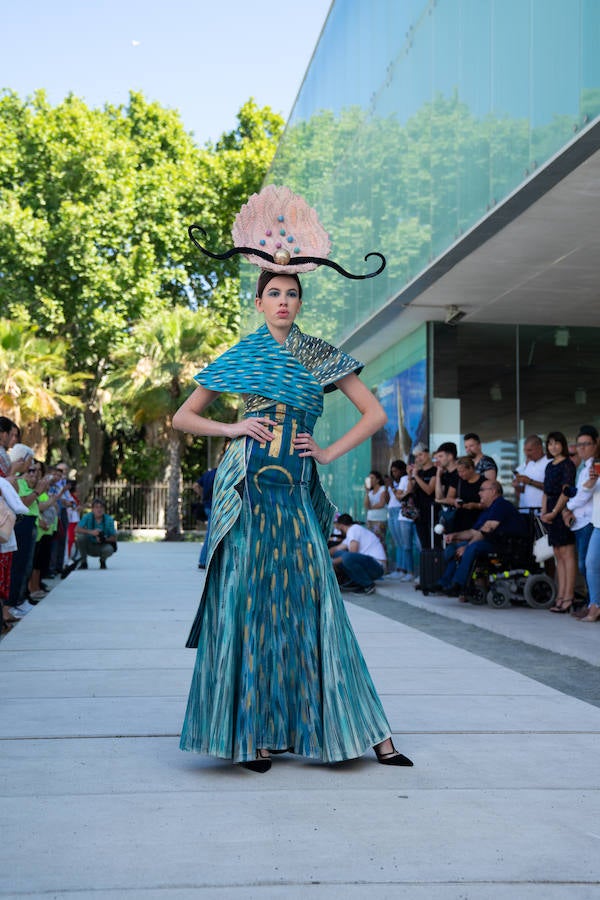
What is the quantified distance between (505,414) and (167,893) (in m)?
13.4

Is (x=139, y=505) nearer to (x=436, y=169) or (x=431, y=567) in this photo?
(x=436, y=169)

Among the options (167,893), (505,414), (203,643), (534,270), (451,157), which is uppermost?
(451,157)

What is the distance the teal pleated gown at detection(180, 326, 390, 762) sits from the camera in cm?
410

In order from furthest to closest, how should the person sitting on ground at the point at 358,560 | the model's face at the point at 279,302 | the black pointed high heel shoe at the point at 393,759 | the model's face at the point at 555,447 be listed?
the person sitting on ground at the point at 358,560
the model's face at the point at 555,447
the model's face at the point at 279,302
the black pointed high heel shoe at the point at 393,759

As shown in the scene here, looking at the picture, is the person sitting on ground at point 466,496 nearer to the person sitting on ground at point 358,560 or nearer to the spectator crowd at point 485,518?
the spectator crowd at point 485,518

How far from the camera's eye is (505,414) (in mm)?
15734

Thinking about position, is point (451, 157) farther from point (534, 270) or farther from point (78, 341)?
point (78, 341)

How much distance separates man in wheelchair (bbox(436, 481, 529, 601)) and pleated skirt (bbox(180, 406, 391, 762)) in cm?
687

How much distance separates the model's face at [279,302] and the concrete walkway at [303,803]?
1.66m

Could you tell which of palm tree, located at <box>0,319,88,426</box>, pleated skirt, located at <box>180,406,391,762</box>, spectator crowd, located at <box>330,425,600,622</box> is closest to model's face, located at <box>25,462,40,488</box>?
spectator crowd, located at <box>330,425,600,622</box>

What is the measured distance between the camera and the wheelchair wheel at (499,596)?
11.1 metres

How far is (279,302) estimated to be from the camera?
444cm

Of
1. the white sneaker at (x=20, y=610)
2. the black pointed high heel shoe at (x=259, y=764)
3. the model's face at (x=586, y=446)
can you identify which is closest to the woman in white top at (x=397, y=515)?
the model's face at (x=586, y=446)

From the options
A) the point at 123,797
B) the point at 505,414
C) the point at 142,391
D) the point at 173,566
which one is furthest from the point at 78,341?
the point at 123,797
